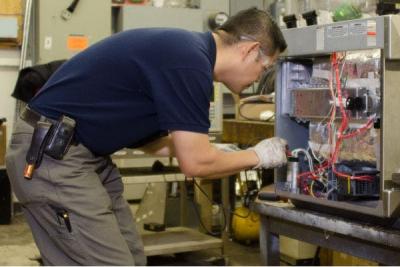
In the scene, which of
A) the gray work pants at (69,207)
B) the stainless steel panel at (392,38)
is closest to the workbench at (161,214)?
the gray work pants at (69,207)

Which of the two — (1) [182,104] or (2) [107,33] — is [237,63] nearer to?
(1) [182,104]

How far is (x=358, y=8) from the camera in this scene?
1.72 meters

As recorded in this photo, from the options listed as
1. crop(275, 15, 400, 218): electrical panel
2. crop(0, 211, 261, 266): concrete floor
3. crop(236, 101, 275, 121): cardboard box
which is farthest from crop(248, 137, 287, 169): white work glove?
crop(0, 211, 261, 266): concrete floor

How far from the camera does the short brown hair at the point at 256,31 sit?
1.66 meters

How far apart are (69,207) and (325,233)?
0.71 meters

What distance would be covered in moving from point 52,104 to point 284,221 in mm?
769

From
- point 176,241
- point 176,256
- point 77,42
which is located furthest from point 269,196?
point 77,42

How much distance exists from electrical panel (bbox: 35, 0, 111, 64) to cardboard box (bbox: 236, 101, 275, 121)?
1510 mm

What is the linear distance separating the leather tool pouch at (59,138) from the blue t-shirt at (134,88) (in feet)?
0.10

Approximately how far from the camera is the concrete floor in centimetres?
336

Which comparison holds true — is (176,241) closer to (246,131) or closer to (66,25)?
(246,131)

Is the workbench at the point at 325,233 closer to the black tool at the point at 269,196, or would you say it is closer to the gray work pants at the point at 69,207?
the black tool at the point at 269,196

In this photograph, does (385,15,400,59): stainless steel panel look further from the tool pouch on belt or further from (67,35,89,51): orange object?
(67,35,89,51): orange object

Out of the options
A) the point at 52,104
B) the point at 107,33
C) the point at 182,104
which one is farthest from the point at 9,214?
the point at 182,104
